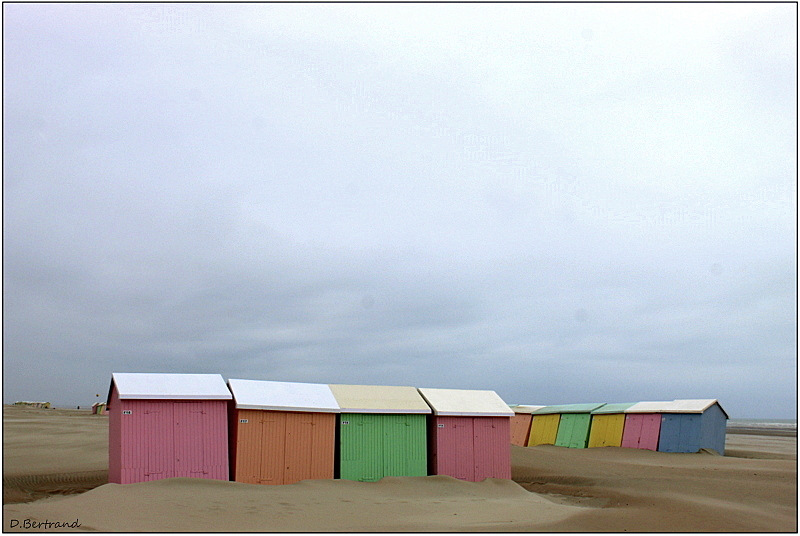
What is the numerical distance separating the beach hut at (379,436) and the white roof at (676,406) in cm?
1654

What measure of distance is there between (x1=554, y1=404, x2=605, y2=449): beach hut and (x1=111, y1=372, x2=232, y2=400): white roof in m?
22.6

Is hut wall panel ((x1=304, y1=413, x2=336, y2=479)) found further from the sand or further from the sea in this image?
the sea

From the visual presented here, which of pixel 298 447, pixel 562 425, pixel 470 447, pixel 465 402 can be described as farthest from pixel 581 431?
pixel 298 447

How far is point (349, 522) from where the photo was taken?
530 inches

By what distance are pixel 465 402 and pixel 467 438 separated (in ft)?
4.23

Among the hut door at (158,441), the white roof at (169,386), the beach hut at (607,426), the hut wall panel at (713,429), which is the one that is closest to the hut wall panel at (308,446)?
the white roof at (169,386)

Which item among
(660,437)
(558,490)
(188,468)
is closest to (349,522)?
(188,468)

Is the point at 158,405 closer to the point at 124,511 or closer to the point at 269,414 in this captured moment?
the point at 269,414

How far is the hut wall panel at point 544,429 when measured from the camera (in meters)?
36.8

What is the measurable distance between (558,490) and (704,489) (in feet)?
14.9

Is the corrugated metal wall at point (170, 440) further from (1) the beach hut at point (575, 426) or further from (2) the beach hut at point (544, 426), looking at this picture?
(2) the beach hut at point (544, 426)

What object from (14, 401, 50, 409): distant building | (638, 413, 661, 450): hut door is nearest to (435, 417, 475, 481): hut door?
(638, 413, 661, 450): hut door

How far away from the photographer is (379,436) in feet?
64.3

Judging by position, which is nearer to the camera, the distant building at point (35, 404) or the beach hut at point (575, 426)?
the beach hut at point (575, 426)
